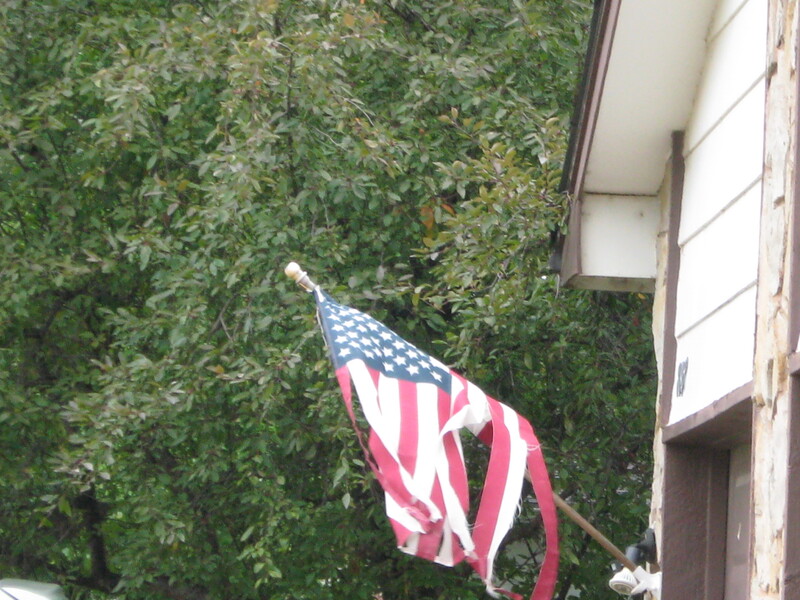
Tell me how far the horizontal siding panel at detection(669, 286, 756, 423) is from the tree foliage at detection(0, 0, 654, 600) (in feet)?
6.29

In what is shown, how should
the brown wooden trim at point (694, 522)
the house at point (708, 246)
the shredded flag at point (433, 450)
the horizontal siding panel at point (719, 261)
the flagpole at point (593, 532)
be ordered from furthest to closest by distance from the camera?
the brown wooden trim at point (694, 522)
the flagpole at point (593, 532)
the shredded flag at point (433, 450)
the horizontal siding panel at point (719, 261)
the house at point (708, 246)

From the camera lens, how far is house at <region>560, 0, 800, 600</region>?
348cm

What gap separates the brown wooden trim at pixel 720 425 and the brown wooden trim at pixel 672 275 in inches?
6.7

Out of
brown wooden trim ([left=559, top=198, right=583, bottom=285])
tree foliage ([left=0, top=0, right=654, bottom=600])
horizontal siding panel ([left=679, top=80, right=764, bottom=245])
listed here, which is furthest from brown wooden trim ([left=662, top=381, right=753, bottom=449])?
tree foliage ([left=0, top=0, right=654, bottom=600])

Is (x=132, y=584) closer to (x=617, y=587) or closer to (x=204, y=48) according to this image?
(x=204, y=48)

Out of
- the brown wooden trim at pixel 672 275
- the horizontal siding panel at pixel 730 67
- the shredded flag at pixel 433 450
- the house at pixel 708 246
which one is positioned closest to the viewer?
the house at pixel 708 246

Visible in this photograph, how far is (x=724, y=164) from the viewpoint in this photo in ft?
14.5

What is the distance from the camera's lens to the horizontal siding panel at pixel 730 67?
416cm

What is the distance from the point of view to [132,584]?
7.79 metres

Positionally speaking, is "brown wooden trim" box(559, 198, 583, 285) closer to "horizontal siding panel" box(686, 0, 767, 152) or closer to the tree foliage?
"horizontal siding panel" box(686, 0, 767, 152)

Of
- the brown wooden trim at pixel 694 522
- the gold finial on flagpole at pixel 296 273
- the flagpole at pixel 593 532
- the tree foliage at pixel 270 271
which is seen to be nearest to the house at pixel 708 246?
the brown wooden trim at pixel 694 522

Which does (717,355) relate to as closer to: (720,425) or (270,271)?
(720,425)

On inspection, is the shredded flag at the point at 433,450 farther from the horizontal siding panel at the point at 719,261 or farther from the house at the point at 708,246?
the horizontal siding panel at the point at 719,261

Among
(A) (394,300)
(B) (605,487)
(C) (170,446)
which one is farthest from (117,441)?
(B) (605,487)
